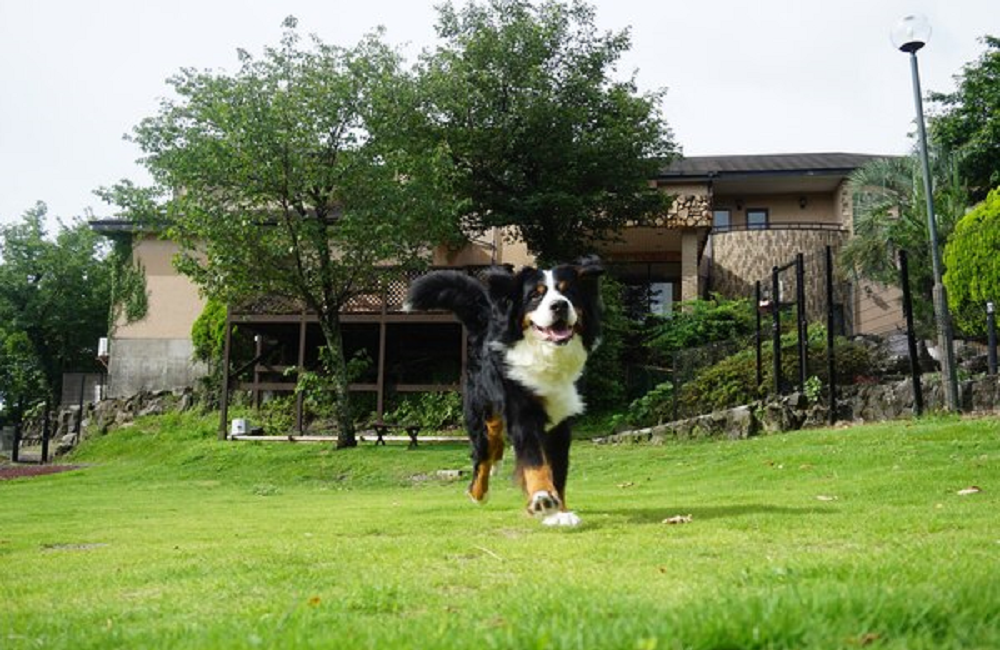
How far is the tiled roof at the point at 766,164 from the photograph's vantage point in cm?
3356

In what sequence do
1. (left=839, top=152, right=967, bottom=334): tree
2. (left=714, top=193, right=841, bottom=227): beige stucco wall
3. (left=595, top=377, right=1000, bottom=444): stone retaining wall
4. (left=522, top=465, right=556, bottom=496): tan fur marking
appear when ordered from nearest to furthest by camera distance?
1. (left=522, top=465, right=556, bottom=496): tan fur marking
2. (left=595, top=377, right=1000, bottom=444): stone retaining wall
3. (left=839, top=152, right=967, bottom=334): tree
4. (left=714, top=193, right=841, bottom=227): beige stucco wall

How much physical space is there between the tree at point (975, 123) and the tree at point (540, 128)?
9.86 meters

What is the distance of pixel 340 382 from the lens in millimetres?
22047

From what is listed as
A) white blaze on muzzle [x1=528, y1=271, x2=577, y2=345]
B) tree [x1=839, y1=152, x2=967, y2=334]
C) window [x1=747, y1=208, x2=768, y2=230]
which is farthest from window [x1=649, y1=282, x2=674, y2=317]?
white blaze on muzzle [x1=528, y1=271, x2=577, y2=345]

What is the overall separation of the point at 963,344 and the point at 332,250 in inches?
593

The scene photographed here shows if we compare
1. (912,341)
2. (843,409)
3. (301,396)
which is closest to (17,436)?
(301,396)

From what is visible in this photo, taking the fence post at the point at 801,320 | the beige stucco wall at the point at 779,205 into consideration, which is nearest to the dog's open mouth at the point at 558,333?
the fence post at the point at 801,320

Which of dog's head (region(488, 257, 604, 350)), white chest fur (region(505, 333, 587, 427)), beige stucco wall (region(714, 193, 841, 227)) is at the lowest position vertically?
white chest fur (region(505, 333, 587, 427))

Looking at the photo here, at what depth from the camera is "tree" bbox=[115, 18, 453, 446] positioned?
20.9 m

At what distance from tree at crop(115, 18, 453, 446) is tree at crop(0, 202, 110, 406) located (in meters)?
23.1

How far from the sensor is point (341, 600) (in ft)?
10.9

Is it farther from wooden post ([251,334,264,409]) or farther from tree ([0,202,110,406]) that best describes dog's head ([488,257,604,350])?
tree ([0,202,110,406])

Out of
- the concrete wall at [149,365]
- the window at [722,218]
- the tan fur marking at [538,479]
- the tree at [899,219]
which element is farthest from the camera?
the window at [722,218]

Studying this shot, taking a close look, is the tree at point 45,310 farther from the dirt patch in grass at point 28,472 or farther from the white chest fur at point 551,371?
the white chest fur at point 551,371
